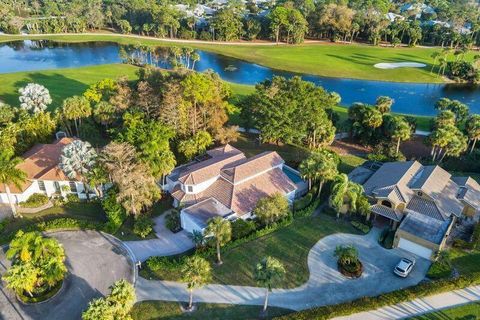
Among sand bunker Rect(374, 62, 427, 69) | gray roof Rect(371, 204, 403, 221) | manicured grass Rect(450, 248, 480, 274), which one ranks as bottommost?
manicured grass Rect(450, 248, 480, 274)

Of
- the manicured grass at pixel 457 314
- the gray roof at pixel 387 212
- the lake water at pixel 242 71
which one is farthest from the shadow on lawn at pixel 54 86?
the manicured grass at pixel 457 314

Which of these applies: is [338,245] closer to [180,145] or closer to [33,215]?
[180,145]

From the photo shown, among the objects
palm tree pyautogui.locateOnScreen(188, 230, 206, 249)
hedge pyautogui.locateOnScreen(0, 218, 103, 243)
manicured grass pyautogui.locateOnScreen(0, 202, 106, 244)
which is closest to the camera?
palm tree pyautogui.locateOnScreen(188, 230, 206, 249)

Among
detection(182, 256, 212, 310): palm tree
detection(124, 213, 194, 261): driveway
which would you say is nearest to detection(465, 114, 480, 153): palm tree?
detection(124, 213, 194, 261): driveway

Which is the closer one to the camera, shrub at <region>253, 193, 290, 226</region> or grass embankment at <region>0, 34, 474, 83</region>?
shrub at <region>253, 193, 290, 226</region>

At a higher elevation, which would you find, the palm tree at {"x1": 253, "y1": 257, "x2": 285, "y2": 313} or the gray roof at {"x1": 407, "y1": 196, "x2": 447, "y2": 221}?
the palm tree at {"x1": 253, "y1": 257, "x2": 285, "y2": 313}

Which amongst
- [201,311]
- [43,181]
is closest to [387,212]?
[201,311]

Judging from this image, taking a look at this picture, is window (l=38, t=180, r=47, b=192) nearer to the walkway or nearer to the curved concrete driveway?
the curved concrete driveway
